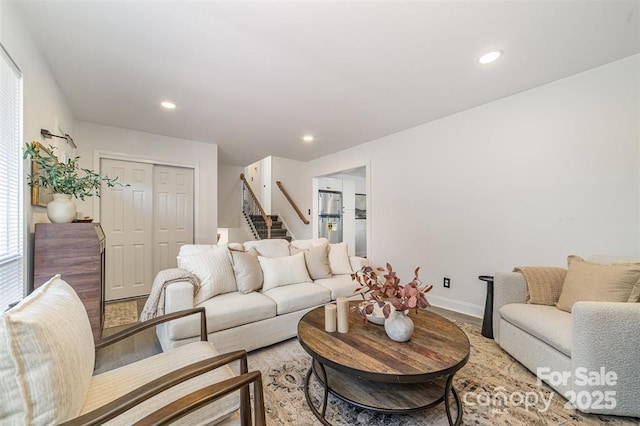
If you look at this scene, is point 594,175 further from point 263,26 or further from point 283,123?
point 283,123

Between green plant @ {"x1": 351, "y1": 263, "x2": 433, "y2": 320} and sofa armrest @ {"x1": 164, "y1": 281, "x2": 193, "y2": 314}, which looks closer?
green plant @ {"x1": 351, "y1": 263, "x2": 433, "y2": 320}

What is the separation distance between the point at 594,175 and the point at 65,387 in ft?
11.9

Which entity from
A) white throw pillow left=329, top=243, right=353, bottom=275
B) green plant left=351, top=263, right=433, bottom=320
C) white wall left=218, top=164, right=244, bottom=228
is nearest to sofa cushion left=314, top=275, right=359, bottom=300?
white throw pillow left=329, top=243, right=353, bottom=275

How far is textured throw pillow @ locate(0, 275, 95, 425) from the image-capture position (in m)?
0.70

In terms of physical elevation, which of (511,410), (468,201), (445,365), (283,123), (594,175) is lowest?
(511,410)

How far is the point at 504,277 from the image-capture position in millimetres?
2188

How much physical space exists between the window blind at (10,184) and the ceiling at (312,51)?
0.49 metres

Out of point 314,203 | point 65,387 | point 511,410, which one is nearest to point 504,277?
point 511,410

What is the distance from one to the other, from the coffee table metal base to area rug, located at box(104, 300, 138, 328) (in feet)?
7.70

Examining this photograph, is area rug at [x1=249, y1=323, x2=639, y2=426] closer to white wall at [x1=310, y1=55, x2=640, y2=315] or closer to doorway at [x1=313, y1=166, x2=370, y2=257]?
white wall at [x1=310, y1=55, x2=640, y2=315]


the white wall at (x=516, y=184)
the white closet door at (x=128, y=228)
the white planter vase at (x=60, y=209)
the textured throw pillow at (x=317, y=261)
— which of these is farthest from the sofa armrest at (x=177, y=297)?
the white wall at (x=516, y=184)

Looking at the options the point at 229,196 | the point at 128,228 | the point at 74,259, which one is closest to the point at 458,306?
the point at 74,259

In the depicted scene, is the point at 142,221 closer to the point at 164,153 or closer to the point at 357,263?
the point at 164,153

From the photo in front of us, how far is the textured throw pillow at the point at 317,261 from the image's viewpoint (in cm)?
293
